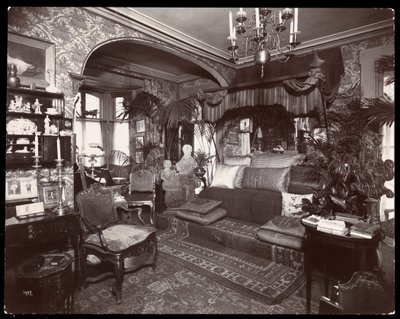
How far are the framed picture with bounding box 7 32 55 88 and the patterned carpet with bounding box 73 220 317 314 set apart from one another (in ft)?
7.91

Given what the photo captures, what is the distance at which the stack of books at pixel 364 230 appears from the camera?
7.21ft

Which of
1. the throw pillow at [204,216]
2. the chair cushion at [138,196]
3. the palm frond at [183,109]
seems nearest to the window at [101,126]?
the chair cushion at [138,196]

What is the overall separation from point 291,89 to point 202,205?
2374mm

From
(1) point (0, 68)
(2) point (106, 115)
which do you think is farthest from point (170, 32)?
(2) point (106, 115)

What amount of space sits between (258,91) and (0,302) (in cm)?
420

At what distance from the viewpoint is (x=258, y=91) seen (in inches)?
176

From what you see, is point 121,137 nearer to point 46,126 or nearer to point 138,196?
point 138,196

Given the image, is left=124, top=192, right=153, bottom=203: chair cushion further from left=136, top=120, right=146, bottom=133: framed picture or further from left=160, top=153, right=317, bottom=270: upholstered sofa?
left=136, top=120, right=146, bottom=133: framed picture

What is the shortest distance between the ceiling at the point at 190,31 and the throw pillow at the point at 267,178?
2516 mm

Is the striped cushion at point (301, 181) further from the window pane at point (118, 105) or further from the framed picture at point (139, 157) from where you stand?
the window pane at point (118, 105)

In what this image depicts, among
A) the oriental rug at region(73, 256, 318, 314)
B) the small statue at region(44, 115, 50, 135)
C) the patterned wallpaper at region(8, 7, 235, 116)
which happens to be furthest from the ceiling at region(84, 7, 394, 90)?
→ the oriental rug at region(73, 256, 318, 314)

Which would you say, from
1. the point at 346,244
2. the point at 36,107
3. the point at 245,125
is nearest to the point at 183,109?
the point at 245,125

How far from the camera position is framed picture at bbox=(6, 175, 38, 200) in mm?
2748
